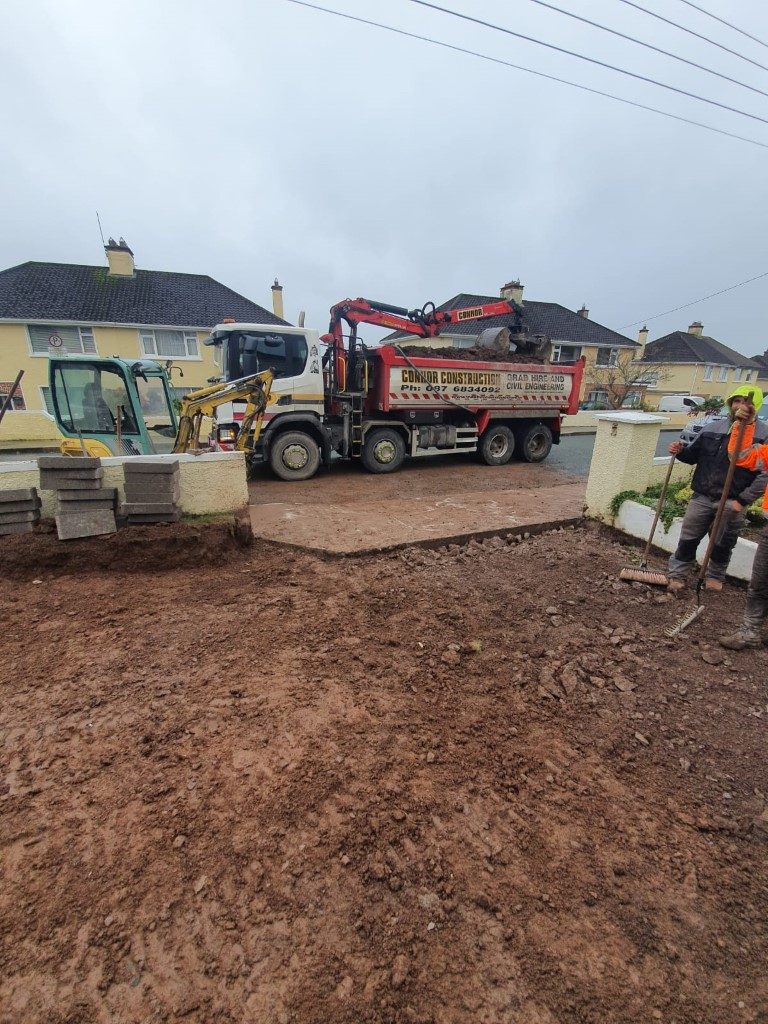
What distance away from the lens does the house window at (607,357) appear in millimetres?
28156

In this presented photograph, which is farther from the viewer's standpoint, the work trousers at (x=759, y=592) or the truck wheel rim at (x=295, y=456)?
the truck wheel rim at (x=295, y=456)

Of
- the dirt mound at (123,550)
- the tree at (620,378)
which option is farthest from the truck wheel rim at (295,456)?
the tree at (620,378)

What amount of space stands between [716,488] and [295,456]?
6107 mm

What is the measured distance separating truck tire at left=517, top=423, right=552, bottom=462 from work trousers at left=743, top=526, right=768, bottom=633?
7.14 m

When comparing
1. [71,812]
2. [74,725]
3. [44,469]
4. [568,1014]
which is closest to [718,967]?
[568,1014]

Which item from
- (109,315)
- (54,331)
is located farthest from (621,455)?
(54,331)

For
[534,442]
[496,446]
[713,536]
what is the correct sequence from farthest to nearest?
[534,442], [496,446], [713,536]

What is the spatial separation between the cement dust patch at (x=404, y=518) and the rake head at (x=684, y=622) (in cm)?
215

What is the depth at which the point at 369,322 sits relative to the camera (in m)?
8.38

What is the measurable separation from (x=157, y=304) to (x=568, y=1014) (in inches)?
919

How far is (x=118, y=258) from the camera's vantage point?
64.8 feet

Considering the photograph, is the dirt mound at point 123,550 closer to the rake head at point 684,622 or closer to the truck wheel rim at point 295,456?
the truck wheel rim at point 295,456

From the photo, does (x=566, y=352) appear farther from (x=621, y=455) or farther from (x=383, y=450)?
(x=621, y=455)

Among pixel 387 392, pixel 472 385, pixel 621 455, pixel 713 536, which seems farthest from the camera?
pixel 472 385
